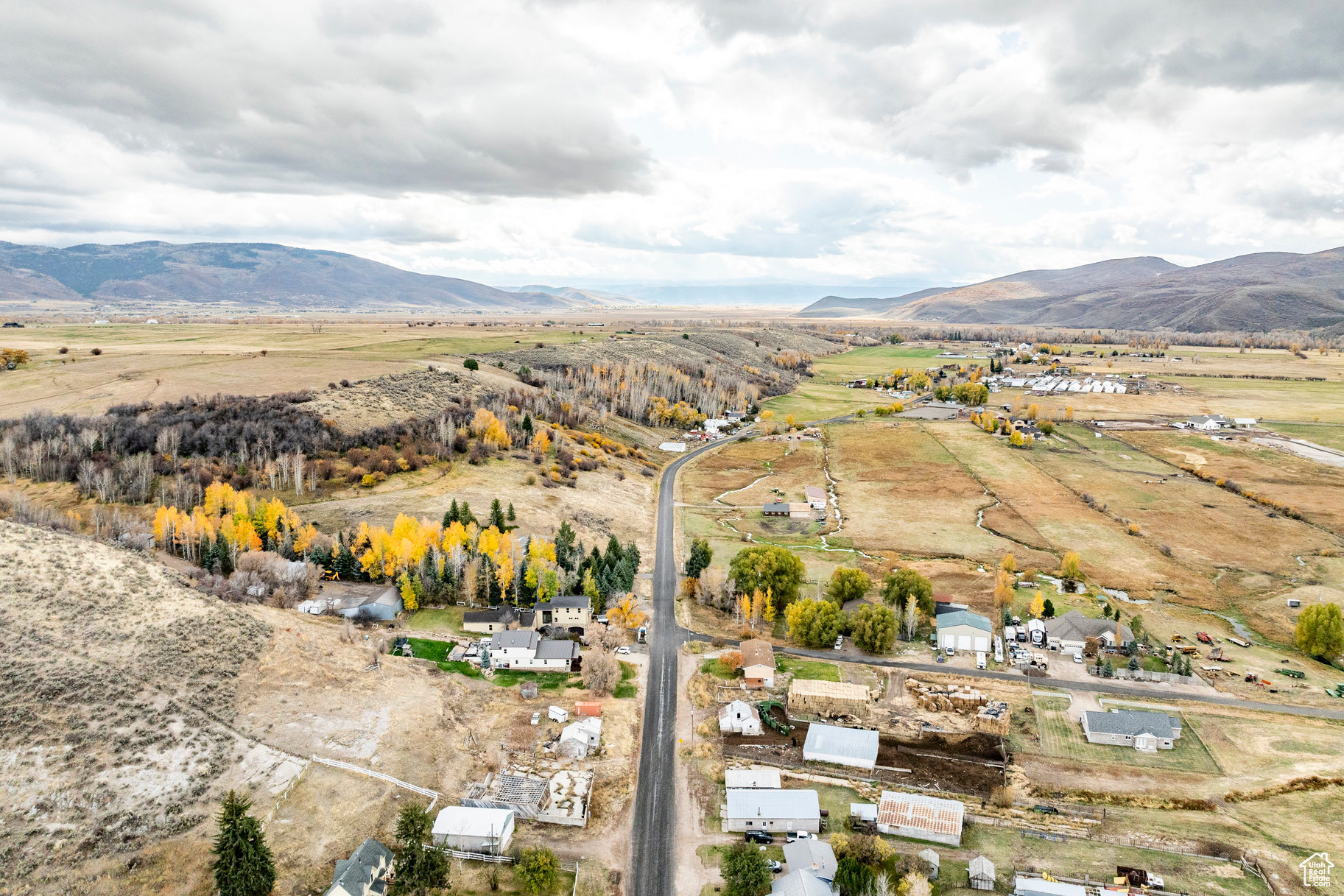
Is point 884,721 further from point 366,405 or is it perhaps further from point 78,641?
point 366,405

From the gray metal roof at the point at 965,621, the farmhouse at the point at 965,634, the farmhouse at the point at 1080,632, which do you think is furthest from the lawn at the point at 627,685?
the farmhouse at the point at 1080,632

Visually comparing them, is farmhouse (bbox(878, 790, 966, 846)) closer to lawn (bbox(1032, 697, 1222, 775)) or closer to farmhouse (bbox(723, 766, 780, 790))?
farmhouse (bbox(723, 766, 780, 790))

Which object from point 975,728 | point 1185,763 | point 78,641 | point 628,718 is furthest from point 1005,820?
point 78,641

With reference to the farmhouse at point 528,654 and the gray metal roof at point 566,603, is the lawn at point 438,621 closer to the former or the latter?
the farmhouse at point 528,654

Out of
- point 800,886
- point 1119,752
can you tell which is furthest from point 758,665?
point 1119,752

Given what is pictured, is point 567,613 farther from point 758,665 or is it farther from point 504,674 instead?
point 758,665
